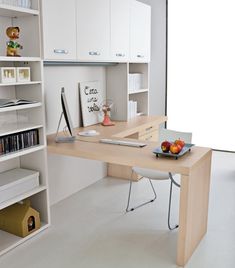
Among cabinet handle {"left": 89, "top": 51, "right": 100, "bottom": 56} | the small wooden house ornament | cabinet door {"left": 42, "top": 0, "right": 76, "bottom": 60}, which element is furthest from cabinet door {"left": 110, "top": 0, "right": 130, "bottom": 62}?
the small wooden house ornament

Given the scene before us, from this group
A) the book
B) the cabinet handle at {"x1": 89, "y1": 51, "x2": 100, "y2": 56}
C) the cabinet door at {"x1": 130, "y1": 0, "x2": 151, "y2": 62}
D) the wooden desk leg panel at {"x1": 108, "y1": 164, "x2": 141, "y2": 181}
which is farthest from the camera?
the wooden desk leg panel at {"x1": 108, "y1": 164, "x2": 141, "y2": 181}

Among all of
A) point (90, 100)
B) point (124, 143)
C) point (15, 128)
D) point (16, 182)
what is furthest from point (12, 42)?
point (90, 100)

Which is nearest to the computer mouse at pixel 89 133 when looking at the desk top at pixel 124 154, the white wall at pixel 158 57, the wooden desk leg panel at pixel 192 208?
the desk top at pixel 124 154

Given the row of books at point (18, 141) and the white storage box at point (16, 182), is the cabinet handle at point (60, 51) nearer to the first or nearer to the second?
the row of books at point (18, 141)

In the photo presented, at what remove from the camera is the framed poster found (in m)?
3.58

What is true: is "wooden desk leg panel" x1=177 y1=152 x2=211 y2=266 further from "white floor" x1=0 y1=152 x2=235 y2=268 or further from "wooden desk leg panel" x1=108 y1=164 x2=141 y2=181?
"wooden desk leg panel" x1=108 y1=164 x2=141 y2=181

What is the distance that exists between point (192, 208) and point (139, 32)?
2417 mm

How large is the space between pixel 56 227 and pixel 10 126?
97cm

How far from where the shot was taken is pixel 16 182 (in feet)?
8.49

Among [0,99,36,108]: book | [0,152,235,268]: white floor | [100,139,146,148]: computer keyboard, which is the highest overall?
[0,99,36,108]: book

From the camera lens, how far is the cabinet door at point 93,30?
2993 millimetres

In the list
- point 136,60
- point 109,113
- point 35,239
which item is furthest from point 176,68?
point 35,239

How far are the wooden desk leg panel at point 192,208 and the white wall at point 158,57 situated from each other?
9.43ft

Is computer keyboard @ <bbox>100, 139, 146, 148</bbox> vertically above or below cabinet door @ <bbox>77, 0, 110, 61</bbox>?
below
